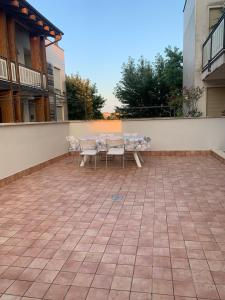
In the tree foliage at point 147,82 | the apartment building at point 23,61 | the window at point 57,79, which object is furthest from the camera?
the tree foliage at point 147,82

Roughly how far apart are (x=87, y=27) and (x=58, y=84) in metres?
4.60

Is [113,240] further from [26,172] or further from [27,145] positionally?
[27,145]

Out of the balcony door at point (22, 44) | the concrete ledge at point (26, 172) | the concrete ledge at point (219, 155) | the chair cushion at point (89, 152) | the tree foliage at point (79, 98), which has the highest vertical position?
the balcony door at point (22, 44)

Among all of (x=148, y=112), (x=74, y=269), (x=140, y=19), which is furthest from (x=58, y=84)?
(x=74, y=269)

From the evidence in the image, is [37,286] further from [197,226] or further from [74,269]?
[197,226]

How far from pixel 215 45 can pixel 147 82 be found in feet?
26.1

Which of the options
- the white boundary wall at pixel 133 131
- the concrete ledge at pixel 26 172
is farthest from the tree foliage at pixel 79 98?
the concrete ledge at pixel 26 172

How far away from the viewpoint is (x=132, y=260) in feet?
7.38

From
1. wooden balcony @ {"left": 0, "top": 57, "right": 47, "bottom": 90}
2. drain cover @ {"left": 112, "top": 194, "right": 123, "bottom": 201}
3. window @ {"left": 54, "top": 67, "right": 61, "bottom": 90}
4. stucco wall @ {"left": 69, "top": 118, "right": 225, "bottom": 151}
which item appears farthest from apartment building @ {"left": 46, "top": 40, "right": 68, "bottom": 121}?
drain cover @ {"left": 112, "top": 194, "right": 123, "bottom": 201}

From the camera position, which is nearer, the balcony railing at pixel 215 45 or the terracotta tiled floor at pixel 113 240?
the terracotta tiled floor at pixel 113 240

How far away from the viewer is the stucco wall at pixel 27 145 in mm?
5059

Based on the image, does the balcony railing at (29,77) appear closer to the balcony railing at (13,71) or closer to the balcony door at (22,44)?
the balcony railing at (13,71)

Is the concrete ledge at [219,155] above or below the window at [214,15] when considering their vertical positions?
below

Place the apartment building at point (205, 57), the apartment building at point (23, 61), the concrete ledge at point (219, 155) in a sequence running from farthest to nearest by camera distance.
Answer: the apartment building at point (205, 57) < the apartment building at point (23, 61) < the concrete ledge at point (219, 155)
